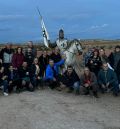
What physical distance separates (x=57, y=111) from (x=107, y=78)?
2.85m

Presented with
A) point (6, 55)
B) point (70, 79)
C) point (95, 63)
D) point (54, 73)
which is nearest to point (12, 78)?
point (6, 55)

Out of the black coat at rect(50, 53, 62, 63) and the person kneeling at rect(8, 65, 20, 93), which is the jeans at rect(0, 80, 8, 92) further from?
the black coat at rect(50, 53, 62, 63)

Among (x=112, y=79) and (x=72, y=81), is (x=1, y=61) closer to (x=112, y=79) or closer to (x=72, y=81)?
(x=72, y=81)

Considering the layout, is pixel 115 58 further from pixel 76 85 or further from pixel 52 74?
pixel 52 74

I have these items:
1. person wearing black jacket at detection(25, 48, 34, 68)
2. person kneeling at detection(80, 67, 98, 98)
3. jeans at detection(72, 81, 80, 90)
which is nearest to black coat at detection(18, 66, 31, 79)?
person wearing black jacket at detection(25, 48, 34, 68)

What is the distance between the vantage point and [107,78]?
698 inches

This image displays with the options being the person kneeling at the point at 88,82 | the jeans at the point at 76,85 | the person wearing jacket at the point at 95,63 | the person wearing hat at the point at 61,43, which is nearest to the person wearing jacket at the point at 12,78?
the jeans at the point at 76,85

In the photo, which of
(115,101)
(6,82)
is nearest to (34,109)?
Result: (6,82)

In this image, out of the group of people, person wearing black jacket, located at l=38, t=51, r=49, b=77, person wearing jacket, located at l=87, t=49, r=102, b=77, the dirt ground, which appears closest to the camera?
the dirt ground

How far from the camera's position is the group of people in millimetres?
17562

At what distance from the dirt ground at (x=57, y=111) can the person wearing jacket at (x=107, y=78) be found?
0.37m

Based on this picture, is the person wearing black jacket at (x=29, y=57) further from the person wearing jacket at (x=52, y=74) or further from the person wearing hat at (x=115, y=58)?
the person wearing hat at (x=115, y=58)

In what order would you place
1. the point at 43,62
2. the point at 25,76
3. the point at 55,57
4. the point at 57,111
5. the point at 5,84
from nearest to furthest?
the point at 57,111 < the point at 5,84 < the point at 25,76 < the point at 43,62 < the point at 55,57

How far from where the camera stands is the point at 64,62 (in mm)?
19078
